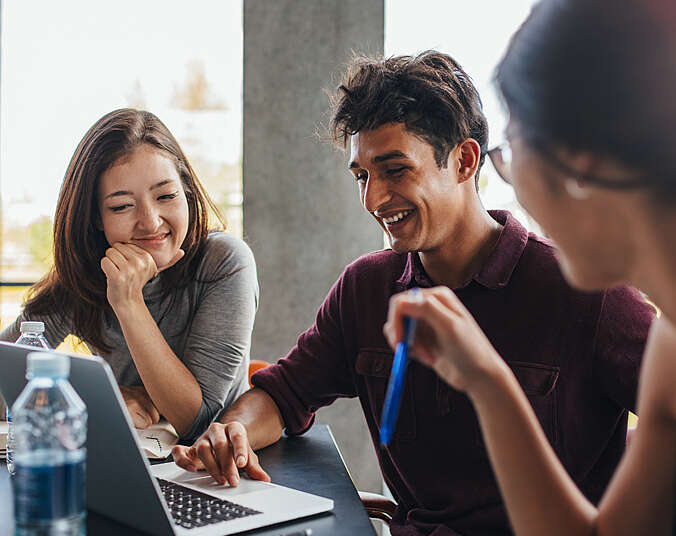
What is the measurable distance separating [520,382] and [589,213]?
692mm

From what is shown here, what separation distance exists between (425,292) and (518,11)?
2646mm

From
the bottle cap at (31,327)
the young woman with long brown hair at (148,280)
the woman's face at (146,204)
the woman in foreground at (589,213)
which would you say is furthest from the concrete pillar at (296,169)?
the woman in foreground at (589,213)

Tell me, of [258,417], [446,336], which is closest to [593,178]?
[446,336]

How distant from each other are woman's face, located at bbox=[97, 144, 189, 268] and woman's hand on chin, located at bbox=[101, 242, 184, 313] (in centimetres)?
3

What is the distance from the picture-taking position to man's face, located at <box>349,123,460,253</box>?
1444 millimetres

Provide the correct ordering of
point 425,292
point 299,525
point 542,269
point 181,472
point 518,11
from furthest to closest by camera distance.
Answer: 1. point 518,11
2. point 542,269
3. point 181,472
4. point 299,525
5. point 425,292

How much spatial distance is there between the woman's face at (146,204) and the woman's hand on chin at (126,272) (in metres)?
0.03

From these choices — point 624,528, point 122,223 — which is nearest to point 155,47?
point 122,223

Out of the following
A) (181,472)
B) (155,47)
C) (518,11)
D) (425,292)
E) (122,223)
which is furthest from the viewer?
(155,47)

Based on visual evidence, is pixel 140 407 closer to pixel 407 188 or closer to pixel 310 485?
pixel 310 485

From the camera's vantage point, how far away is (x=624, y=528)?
0.81 meters

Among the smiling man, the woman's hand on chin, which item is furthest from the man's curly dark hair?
the woman's hand on chin

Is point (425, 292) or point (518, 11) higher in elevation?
point (518, 11)

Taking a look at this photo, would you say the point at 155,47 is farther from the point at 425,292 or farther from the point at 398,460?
the point at 425,292
